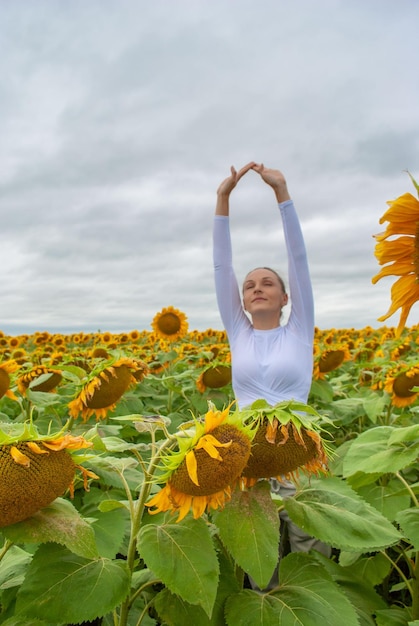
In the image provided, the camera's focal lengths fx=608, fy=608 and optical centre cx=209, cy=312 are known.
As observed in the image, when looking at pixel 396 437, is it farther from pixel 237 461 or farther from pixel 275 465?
pixel 237 461

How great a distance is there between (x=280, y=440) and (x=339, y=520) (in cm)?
35

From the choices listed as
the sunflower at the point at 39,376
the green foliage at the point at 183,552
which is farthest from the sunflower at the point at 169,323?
the green foliage at the point at 183,552

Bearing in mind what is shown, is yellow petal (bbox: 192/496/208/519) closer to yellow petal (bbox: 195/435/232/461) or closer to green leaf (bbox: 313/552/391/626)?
yellow petal (bbox: 195/435/232/461)

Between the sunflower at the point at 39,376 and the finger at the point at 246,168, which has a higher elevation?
the finger at the point at 246,168

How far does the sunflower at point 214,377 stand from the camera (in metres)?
4.94

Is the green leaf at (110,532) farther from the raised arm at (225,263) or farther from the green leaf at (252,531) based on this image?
the raised arm at (225,263)

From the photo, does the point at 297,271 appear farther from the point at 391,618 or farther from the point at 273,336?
the point at 391,618

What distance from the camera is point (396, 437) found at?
2.15 meters

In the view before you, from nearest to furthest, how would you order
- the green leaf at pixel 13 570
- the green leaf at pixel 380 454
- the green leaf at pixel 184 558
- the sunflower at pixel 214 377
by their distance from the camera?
the green leaf at pixel 184 558 → the green leaf at pixel 13 570 → the green leaf at pixel 380 454 → the sunflower at pixel 214 377

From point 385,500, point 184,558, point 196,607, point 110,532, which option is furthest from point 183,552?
point 385,500

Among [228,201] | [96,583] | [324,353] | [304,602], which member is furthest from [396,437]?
[324,353]

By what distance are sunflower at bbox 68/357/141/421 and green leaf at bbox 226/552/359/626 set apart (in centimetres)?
147

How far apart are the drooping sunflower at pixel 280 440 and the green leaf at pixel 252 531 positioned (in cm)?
7

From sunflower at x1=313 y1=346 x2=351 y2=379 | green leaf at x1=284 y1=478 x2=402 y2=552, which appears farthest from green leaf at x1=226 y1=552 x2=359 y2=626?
sunflower at x1=313 y1=346 x2=351 y2=379
